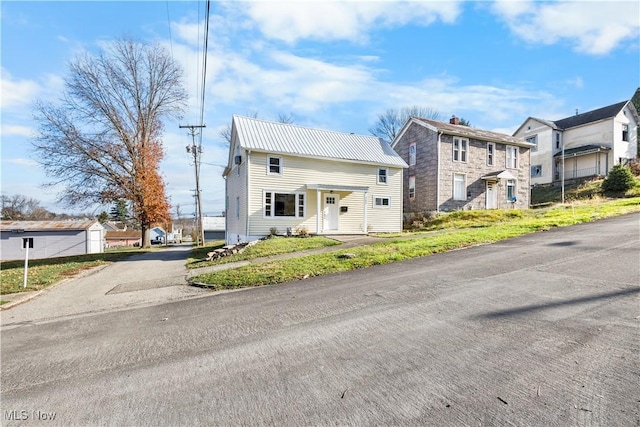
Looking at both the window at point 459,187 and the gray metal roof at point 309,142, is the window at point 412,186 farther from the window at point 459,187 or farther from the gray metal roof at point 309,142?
the gray metal roof at point 309,142

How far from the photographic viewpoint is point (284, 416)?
2441 millimetres

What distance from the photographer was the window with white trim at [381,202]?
1980 cm

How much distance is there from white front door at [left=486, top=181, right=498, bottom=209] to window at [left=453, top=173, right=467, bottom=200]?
236cm

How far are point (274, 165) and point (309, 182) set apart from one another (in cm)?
220

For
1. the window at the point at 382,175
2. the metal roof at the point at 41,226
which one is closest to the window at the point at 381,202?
the window at the point at 382,175

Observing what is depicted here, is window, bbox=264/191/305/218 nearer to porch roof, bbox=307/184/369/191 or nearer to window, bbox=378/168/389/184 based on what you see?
porch roof, bbox=307/184/369/191

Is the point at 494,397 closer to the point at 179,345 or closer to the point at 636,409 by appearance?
the point at 636,409

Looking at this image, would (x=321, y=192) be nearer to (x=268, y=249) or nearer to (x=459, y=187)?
(x=268, y=249)

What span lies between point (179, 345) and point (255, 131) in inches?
600

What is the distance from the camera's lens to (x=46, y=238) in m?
31.1

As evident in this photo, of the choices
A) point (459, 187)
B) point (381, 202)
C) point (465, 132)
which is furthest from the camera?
point (465, 132)

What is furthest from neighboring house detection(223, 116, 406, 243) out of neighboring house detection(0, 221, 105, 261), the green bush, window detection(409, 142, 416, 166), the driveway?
neighboring house detection(0, 221, 105, 261)

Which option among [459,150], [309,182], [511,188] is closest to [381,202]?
[309,182]

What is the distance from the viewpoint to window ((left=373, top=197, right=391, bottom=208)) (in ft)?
65.0
